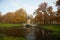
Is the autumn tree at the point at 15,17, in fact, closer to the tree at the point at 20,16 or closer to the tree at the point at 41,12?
the tree at the point at 20,16

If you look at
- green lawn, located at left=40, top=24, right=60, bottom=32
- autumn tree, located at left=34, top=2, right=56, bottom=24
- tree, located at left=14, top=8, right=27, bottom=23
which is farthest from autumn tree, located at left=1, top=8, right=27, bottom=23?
green lawn, located at left=40, top=24, right=60, bottom=32

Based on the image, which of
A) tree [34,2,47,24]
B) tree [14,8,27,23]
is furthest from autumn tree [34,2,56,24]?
tree [14,8,27,23]

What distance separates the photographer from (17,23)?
7.64ft

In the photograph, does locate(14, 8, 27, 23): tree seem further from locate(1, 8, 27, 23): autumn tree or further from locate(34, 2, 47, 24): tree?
locate(34, 2, 47, 24): tree

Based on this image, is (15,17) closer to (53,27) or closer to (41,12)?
(41,12)

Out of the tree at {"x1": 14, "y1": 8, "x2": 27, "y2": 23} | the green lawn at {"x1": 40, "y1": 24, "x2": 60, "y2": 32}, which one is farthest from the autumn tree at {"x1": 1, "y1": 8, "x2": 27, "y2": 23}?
the green lawn at {"x1": 40, "y1": 24, "x2": 60, "y2": 32}

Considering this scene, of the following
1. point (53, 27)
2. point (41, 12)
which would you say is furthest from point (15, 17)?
point (53, 27)

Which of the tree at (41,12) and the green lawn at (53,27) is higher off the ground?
the tree at (41,12)

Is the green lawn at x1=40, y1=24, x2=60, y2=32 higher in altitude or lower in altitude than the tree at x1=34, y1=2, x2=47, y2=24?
lower

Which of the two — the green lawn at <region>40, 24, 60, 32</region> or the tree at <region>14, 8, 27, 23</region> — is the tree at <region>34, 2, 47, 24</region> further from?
the tree at <region>14, 8, 27, 23</region>

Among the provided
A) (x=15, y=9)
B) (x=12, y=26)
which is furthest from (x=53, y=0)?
(x=12, y=26)

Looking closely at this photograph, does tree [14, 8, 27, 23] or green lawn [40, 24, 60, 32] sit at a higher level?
tree [14, 8, 27, 23]

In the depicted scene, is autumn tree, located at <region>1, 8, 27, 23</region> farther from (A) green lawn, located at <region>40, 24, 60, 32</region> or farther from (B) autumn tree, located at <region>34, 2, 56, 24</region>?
(A) green lawn, located at <region>40, 24, 60, 32</region>

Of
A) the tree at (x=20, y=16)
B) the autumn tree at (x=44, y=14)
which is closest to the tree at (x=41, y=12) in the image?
the autumn tree at (x=44, y=14)
